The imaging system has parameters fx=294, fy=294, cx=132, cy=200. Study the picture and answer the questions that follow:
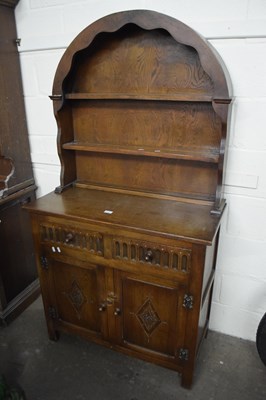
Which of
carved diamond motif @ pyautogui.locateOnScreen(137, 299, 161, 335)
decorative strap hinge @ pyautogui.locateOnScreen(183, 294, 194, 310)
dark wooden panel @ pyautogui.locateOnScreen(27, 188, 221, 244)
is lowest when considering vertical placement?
carved diamond motif @ pyautogui.locateOnScreen(137, 299, 161, 335)

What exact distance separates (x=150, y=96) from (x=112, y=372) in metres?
1.45

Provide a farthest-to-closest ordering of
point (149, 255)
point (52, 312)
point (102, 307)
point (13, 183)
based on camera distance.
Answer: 1. point (13, 183)
2. point (52, 312)
3. point (102, 307)
4. point (149, 255)

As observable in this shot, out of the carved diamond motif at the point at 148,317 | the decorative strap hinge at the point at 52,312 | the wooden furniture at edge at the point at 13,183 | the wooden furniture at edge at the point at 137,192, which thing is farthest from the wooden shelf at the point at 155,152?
the decorative strap hinge at the point at 52,312

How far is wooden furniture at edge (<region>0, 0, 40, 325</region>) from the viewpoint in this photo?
65.7 inches

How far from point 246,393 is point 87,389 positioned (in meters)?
0.81

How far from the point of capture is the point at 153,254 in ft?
4.19

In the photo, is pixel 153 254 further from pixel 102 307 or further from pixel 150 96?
pixel 150 96

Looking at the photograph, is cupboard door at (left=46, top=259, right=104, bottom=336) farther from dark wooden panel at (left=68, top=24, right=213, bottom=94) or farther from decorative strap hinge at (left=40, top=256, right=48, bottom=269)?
dark wooden panel at (left=68, top=24, right=213, bottom=94)

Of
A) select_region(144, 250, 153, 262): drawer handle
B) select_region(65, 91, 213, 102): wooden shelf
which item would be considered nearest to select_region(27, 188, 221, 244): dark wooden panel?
select_region(144, 250, 153, 262): drawer handle

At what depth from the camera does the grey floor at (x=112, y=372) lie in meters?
1.49

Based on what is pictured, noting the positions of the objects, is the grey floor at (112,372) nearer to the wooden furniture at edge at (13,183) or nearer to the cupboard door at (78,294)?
the cupboard door at (78,294)

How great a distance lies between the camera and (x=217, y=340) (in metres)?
1.79

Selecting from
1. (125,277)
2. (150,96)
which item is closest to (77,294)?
(125,277)

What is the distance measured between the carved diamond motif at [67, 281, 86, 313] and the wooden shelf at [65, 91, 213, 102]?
96 centimetres
